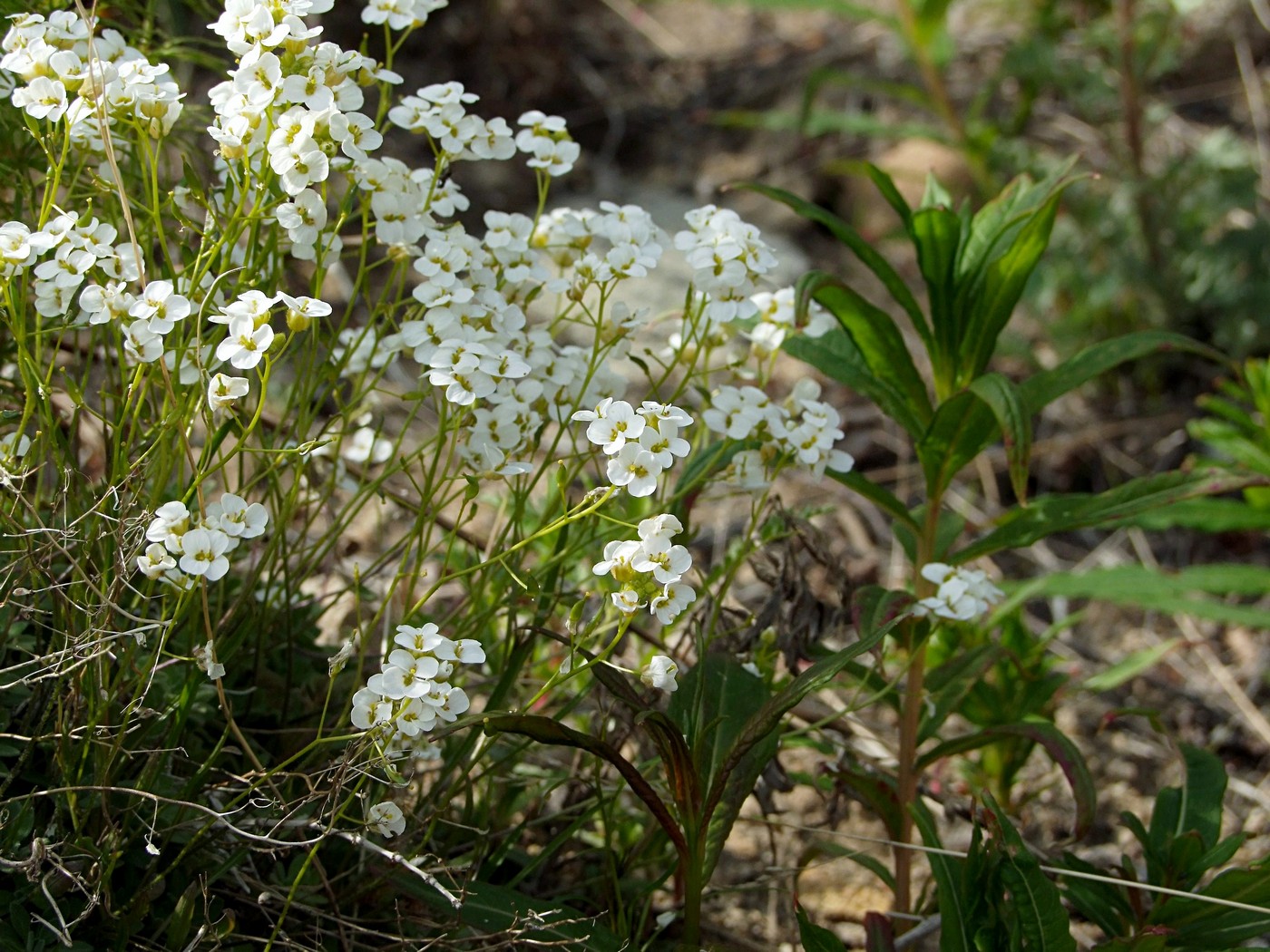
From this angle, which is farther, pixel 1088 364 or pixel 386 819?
pixel 1088 364

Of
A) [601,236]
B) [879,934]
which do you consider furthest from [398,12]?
[879,934]

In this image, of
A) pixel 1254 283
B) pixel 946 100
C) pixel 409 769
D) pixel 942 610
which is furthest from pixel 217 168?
pixel 1254 283

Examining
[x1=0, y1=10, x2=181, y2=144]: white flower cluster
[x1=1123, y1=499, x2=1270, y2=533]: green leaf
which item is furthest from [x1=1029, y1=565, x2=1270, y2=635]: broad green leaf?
[x1=0, y1=10, x2=181, y2=144]: white flower cluster

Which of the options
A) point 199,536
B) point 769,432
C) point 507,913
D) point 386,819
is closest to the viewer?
point 199,536

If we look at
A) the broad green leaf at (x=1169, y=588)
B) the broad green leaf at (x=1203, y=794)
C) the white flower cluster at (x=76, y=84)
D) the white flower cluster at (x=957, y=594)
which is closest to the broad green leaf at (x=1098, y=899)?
the broad green leaf at (x=1203, y=794)

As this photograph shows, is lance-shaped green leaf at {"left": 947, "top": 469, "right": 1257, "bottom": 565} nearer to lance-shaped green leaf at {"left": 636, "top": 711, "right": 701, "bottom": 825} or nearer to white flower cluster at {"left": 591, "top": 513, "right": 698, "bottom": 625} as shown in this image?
lance-shaped green leaf at {"left": 636, "top": 711, "right": 701, "bottom": 825}

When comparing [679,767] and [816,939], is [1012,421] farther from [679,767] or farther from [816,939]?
[816,939]
